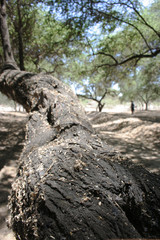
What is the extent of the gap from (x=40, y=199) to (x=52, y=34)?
374 inches

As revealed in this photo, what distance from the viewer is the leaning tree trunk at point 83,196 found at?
0.71 m

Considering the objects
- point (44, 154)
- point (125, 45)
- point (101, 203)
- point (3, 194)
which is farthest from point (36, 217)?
point (125, 45)

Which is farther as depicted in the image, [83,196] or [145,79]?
[145,79]

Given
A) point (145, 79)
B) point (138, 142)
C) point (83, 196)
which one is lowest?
point (138, 142)

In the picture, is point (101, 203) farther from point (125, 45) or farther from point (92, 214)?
point (125, 45)

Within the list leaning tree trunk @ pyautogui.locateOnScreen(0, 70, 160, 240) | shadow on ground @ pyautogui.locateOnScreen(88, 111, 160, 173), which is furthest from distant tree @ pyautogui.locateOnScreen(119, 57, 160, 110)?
leaning tree trunk @ pyautogui.locateOnScreen(0, 70, 160, 240)

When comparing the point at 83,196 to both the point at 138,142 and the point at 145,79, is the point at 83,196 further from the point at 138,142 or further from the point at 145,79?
the point at 145,79

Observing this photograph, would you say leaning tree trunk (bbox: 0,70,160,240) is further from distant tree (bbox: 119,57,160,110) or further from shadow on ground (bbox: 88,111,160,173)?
distant tree (bbox: 119,57,160,110)

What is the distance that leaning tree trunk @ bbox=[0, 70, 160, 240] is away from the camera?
71 cm

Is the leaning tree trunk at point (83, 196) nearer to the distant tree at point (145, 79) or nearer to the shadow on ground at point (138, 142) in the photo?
the shadow on ground at point (138, 142)

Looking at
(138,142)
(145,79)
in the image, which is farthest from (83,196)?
(145,79)

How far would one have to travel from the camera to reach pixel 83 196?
0.81 meters

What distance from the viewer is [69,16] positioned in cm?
627

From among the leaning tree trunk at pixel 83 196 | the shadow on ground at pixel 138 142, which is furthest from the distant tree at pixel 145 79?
the leaning tree trunk at pixel 83 196
